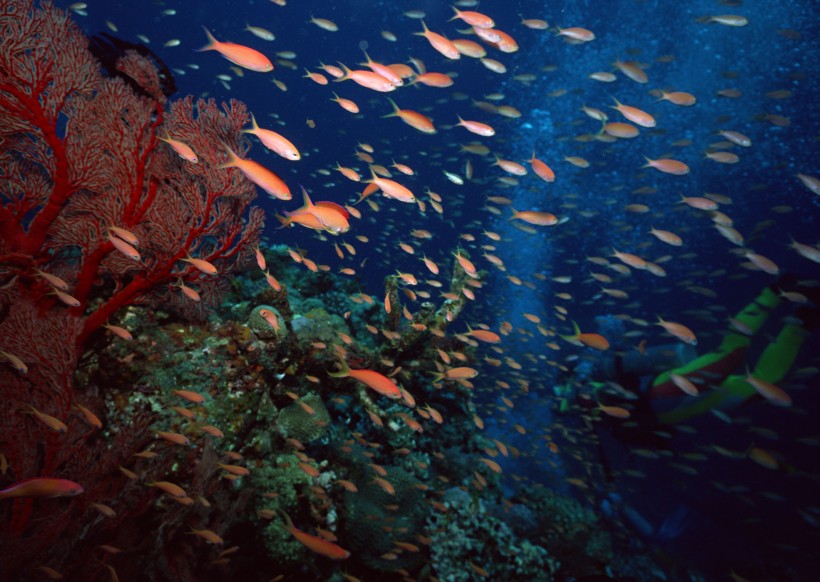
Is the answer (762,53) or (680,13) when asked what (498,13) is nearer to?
(680,13)

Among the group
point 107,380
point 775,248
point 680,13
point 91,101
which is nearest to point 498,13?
point 680,13

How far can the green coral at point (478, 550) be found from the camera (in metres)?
5.14

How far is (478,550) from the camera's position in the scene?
534 centimetres

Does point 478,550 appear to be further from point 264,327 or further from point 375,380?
point 264,327

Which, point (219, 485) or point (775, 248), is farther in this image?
point (775, 248)

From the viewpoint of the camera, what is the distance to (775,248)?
26.9 m

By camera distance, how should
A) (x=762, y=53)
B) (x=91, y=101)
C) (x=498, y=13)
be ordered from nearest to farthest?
(x=91, y=101)
(x=762, y=53)
(x=498, y=13)

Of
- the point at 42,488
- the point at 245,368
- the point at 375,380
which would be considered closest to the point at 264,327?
the point at 245,368

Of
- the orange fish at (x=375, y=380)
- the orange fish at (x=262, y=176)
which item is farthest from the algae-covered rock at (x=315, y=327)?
the orange fish at (x=262, y=176)

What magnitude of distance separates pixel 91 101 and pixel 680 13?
29441 mm

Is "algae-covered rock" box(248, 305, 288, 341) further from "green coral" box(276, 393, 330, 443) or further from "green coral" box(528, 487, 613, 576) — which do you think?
"green coral" box(528, 487, 613, 576)

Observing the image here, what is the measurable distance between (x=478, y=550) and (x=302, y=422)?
125 inches

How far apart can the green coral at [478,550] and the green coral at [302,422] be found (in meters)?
2.30

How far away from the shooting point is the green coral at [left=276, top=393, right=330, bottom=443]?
16.3 ft
